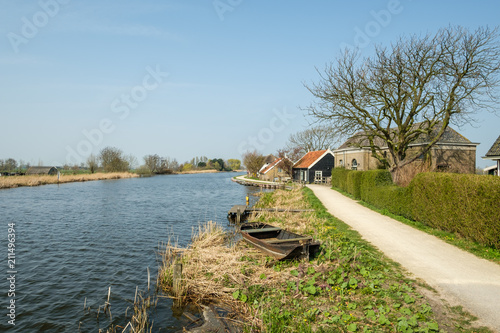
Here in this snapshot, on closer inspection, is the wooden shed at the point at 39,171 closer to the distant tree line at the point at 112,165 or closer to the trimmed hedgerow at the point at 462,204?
the distant tree line at the point at 112,165

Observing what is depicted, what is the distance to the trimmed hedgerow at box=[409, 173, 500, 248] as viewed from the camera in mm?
8906

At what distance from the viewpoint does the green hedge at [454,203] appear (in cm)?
895

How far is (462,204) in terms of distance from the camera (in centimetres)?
1018

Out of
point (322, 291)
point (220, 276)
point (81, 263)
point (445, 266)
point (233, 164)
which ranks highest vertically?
point (233, 164)

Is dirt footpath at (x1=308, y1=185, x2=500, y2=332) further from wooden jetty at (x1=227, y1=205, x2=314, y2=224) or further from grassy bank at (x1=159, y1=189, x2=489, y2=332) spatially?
wooden jetty at (x1=227, y1=205, x2=314, y2=224)

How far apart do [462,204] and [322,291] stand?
6204 millimetres

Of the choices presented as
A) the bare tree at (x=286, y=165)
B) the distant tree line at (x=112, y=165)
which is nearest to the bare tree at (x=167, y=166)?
the distant tree line at (x=112, y=165)

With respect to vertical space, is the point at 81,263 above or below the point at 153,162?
below

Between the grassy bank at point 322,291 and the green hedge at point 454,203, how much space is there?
313 centimetres

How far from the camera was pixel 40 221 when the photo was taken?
65.4 ft

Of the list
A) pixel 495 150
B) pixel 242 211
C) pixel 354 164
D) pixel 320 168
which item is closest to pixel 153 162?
pixel 320 168

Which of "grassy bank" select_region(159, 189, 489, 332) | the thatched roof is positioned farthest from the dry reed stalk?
the thatched roof

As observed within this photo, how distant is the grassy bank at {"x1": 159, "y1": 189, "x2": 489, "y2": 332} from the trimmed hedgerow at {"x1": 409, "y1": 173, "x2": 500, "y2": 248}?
312 centimetres

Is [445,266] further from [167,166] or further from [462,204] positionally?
[167,166]
